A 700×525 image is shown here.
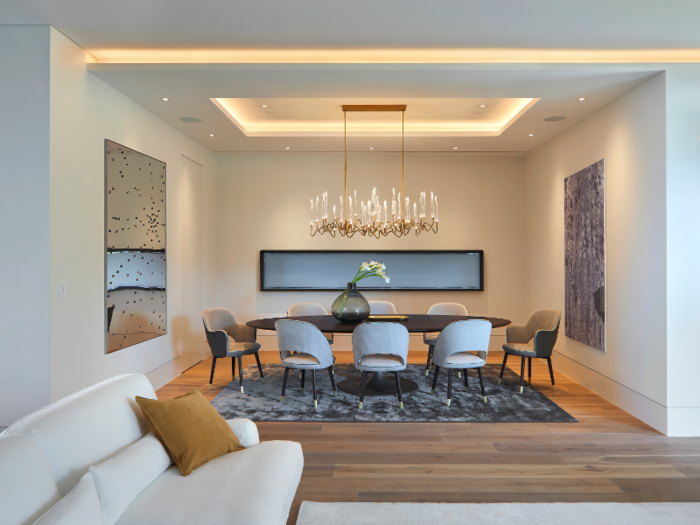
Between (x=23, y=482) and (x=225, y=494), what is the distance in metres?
0.68

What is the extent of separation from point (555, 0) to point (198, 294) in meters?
5.03

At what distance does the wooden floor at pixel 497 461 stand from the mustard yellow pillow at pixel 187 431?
0.59 m

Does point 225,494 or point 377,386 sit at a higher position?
point 225,494

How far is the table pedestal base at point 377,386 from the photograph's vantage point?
183 inches

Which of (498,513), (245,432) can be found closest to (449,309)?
(498,513)

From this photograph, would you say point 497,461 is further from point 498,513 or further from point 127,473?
point 127,473

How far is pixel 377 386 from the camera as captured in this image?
188 inches

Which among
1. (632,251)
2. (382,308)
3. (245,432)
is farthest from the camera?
(382,308)

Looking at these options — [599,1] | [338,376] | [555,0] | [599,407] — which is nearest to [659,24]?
[599,1]

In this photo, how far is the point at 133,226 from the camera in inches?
172

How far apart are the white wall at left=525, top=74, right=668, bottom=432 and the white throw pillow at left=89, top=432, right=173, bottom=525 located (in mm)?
3571

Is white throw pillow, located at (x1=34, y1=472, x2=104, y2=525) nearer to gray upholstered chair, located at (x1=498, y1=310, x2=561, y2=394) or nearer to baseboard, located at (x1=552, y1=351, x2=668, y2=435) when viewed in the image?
baseboard, located at (x1=552, y1=351, x2=668, y2=435)

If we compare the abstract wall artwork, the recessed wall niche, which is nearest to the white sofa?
the recessed wall niche

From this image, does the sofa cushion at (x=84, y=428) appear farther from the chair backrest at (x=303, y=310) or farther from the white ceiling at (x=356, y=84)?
the chair backrest at (x=303, y=310)
